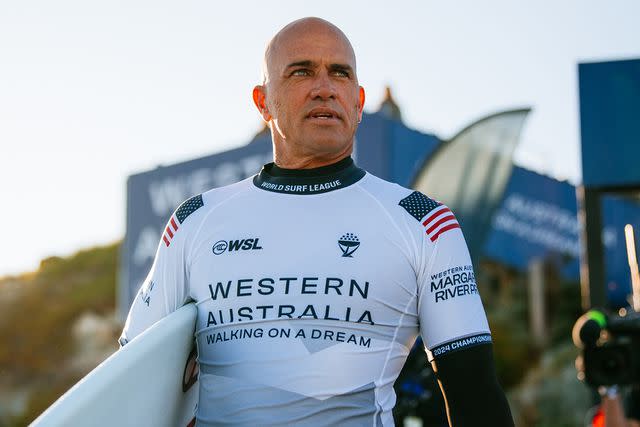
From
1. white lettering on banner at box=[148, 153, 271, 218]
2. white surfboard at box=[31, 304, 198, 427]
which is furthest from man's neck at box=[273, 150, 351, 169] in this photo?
white lettering on banner at box=[148, 153, 271, 218]

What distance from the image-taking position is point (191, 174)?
1029 cm

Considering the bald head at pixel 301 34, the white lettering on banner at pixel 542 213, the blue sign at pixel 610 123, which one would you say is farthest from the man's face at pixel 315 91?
the white lettering on banner at pixel 542 213

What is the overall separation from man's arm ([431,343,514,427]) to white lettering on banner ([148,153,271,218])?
764cm

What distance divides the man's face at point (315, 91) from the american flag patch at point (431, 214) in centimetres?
24

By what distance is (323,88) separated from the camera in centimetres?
206

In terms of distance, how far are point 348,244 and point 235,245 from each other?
286 millimetres

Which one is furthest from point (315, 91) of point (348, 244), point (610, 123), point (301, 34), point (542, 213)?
point (542, 213)

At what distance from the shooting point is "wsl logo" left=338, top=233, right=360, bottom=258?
6.29ft

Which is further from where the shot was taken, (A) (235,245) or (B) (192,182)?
(B) (192,182)

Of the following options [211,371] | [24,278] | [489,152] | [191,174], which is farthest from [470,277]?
[24,278]

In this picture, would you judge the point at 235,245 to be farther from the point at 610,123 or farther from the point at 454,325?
the point at 610,123

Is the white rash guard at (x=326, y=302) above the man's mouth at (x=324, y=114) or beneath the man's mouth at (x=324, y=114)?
beneath

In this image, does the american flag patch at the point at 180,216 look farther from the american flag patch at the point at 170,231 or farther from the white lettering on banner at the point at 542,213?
the white lettering on banner at the point at 542,213

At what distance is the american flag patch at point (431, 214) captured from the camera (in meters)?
1.92
